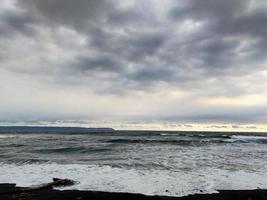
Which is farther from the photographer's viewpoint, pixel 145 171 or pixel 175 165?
pixel 175 165

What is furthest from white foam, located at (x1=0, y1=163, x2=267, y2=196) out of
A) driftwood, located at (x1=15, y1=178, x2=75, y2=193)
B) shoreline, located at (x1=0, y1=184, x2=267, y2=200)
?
shoreline, located at (x1=0, y1=184, x2=267, y2=200)

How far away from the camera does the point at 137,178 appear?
14.2m

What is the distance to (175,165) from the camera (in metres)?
18.8

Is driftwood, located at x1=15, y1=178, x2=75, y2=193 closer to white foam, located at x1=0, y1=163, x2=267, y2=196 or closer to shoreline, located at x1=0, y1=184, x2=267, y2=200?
shoreline, located at x1=0, y1=184, x2=267, y2=200

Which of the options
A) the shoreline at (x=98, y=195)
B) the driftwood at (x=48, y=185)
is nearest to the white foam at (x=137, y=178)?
the driftwood at (x=48, y=185)

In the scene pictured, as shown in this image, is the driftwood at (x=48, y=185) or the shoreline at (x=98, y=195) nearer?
the shoreline at (x=98, y=195)

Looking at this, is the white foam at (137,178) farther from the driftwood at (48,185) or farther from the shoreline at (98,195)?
the shoreline at (98,195)

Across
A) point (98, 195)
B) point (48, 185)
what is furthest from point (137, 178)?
point (48, 185)

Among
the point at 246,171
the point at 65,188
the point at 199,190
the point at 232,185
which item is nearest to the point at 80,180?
the point at 65,188

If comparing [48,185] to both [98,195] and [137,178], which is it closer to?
[98,195]

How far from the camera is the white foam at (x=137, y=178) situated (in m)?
12.2

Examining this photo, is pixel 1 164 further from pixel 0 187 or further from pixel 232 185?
pixel 232 185

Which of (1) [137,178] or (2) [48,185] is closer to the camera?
(2) [48,185]

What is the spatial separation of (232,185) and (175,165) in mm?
5945
